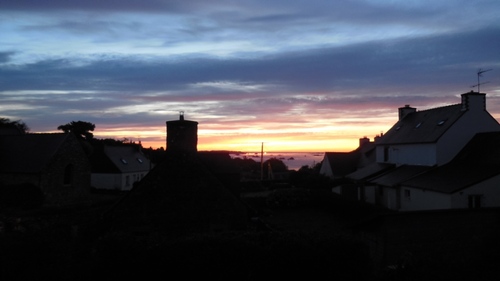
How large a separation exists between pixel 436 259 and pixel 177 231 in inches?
412

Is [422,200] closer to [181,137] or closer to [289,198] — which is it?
[289,198]

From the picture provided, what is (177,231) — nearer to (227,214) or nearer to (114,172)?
(227,214)

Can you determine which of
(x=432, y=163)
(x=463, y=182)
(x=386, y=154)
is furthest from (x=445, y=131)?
(x=386, y=154)

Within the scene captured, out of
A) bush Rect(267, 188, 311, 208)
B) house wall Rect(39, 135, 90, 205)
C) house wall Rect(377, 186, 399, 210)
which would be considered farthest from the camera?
bush Rect(267, 188, 311, 208)

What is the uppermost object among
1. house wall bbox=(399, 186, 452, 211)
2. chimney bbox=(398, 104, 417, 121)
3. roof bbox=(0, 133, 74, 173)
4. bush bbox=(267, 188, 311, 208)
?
chimney bbox=(398, 104, 417, 121)

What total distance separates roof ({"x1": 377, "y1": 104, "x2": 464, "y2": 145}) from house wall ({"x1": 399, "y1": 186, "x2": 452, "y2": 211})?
15.6ft

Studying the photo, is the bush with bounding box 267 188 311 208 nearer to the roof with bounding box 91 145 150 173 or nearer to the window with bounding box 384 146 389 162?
the window with bounding box 384 146 389 162

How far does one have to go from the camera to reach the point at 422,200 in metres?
27.4

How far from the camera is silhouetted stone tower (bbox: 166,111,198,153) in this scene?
16703 mm

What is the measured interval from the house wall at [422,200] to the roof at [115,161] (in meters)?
32.4

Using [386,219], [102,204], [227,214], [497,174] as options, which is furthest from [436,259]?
[102,204]

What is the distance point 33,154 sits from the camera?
3459 centimetres

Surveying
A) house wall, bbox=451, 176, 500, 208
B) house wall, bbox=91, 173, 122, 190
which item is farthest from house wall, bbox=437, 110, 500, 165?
house wall, bbox=91, 173, 122, 190

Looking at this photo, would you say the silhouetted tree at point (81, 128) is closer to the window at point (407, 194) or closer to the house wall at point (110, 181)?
the house wall at point (110, 181)
